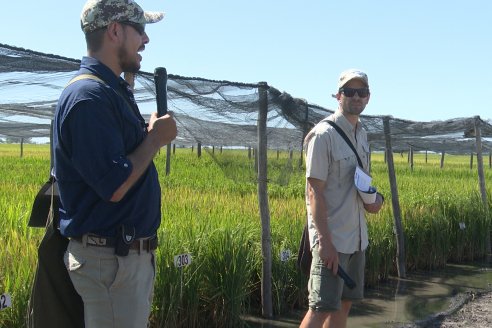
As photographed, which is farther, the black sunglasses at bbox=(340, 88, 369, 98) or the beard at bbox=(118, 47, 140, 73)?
the black sunglasses at bbox=(340, 88, 369, 98)

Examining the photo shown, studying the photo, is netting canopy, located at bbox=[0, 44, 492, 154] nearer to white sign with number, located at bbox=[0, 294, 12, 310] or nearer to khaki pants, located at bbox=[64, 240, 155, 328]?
white sign with number, located at bbox=[0, 294, 12, 310]

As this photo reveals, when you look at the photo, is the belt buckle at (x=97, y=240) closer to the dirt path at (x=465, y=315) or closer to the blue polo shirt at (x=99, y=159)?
the blue polo shirt at (x=99, y=159)

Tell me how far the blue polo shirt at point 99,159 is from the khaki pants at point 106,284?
0.07 meters

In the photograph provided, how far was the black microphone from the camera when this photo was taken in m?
2.08

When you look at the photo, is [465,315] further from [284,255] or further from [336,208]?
[336,208]

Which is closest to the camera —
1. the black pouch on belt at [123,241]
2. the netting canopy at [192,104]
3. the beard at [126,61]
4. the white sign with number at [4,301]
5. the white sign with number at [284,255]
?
the black pouch on belt at [123,241]

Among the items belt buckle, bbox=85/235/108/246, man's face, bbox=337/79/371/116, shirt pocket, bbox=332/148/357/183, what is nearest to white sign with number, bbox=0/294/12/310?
belt buckle, bbox=85/235/108/246

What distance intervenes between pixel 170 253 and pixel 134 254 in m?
2.11

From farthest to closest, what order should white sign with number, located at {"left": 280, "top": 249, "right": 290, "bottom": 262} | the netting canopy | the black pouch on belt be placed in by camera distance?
white sign with number, located at {"left": 280, "top": 249, "right": 290, "bottom": 262}, the netting canopy, the black pouch on belt

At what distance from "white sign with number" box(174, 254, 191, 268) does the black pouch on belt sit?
204 centimetres

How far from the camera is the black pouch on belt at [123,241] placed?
196 cm

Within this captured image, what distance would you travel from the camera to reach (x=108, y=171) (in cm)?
183

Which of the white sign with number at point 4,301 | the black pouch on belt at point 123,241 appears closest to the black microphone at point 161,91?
the black pouch on belt at point 123,241

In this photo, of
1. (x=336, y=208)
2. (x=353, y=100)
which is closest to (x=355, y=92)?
(x=353, y=100)
